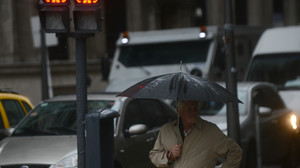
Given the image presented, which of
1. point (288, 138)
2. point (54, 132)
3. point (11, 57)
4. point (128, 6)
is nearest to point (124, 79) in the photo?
point (288, 138)

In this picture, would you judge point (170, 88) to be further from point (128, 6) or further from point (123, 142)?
point (128, 6)

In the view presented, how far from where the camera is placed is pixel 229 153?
5.90m

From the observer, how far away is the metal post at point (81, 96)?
6934 mm

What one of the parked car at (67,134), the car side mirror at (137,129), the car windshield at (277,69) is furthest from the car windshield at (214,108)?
the car side mirror at (137,129)

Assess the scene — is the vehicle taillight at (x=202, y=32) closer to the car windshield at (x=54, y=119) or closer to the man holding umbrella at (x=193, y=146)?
the car windshield at (x=54, y=119)

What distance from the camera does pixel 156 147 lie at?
609cm

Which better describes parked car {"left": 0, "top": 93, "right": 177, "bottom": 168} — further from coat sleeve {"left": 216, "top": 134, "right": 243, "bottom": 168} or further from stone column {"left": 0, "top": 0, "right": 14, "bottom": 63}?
stone column {"left": 0, "top": 0, "right": 14, "bottom": 63}

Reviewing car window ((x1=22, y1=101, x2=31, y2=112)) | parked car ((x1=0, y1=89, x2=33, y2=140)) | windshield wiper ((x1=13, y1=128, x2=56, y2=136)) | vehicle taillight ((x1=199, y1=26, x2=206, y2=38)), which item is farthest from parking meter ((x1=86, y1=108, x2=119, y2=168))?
vehicle taillight ((x1=199, y1=26, x2=206, y2=38))

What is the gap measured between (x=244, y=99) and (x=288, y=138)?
51.6 inches

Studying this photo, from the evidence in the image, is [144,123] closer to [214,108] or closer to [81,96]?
[214,108]

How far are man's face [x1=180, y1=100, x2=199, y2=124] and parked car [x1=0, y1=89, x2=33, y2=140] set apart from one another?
487 centimetres

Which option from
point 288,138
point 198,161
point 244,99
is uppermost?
point 198,161

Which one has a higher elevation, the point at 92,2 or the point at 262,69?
the point at 92,2

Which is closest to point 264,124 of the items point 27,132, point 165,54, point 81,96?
point 27,132
